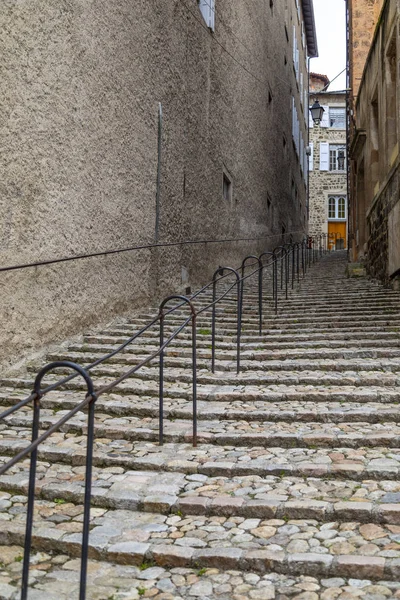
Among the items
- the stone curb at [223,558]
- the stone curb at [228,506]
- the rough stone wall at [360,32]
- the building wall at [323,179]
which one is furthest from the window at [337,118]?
the stone curb at [223,558]

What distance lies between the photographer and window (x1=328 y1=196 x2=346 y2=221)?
3256cm

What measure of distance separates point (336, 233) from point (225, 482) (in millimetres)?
29039

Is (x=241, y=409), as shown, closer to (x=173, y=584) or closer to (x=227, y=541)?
(x=227, y=541)

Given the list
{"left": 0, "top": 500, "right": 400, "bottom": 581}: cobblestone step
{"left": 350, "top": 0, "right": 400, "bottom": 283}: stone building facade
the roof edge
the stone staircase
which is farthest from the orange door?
{"left": 0, "top": 500, "right": 400, "bottom": 581}: cobblestone step

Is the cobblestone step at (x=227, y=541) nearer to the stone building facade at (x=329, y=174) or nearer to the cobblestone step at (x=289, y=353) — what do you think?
the cobblestone step at (x=289, y=353)

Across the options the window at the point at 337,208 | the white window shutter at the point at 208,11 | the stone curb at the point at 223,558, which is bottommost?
the stone curb at the point at 223,558

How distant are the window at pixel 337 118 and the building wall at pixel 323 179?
19cm

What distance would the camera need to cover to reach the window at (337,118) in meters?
32.7

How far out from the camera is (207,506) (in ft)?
10.5

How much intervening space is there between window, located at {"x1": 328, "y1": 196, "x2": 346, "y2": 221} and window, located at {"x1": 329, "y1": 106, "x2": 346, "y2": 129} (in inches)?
142

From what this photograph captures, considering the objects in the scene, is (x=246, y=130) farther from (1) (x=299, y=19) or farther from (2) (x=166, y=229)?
(1) (x=299, y=19)

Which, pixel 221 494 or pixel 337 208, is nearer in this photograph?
pixel 221 494

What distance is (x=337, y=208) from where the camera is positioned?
32.8 metres

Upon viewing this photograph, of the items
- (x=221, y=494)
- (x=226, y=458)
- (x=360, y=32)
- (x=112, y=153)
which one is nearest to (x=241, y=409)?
(x=226, y=458)
